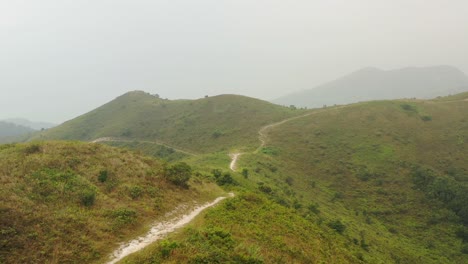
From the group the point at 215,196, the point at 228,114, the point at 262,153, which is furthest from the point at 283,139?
the point at 215,196

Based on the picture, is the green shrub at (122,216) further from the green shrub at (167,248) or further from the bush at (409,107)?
the bush at (409,107)

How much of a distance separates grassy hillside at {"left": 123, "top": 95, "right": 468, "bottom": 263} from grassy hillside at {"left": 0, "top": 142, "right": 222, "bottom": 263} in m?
3.25

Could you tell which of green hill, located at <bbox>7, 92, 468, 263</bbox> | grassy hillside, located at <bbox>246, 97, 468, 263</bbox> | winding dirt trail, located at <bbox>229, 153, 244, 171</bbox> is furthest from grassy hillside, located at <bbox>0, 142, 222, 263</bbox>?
grassy hillside, located at <bbox>246, 97, 468, 263</bbox>

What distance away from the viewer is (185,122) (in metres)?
108

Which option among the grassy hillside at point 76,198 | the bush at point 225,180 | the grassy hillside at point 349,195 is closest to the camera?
the grassy hillside at point 76,198

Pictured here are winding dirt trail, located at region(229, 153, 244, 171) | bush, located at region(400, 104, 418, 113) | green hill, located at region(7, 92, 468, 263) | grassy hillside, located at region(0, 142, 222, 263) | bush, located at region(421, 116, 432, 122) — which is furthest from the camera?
bush, located at region(400, 104, 418, 113)

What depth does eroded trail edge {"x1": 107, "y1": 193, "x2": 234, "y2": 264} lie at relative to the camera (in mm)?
15062

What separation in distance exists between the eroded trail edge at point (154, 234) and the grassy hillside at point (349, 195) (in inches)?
47.1

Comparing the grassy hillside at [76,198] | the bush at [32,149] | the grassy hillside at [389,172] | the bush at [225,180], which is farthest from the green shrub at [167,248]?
the grassy hillside at [389,172]

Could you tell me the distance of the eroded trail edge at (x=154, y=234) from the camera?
1506 cm

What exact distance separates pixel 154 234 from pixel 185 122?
301 feet

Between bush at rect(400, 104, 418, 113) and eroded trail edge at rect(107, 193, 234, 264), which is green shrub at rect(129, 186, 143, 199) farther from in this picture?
bush at rect(400, 104, 418, 113)

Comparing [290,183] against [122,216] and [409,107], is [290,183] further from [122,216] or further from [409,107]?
[409,107]

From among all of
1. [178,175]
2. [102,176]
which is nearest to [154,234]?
[102,176]
